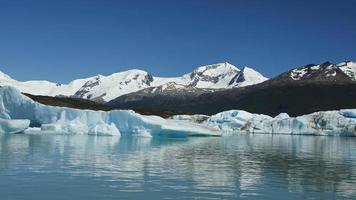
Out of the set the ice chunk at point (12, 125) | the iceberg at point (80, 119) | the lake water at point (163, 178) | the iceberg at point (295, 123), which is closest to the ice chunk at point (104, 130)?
the iceberg at point (80, 119)

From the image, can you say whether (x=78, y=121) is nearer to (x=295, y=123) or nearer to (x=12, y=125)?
(x=12, y=125)

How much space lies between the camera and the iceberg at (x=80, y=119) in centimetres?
5512

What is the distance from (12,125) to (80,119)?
780 cm

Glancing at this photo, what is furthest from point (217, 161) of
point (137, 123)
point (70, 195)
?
point (137, 123)

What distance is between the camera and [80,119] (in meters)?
A: 56.8

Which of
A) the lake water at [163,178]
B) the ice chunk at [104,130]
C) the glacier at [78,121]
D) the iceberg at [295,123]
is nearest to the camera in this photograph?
the lake water at [163,178]

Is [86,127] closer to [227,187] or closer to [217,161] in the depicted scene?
[217,161]

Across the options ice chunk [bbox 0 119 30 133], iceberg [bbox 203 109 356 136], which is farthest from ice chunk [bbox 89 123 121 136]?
iceberg [bbox 203 109 356 136]

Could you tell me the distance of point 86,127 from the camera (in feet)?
186

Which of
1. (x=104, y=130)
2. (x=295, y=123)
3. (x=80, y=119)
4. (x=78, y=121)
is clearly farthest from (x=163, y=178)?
(x=295, y=123)

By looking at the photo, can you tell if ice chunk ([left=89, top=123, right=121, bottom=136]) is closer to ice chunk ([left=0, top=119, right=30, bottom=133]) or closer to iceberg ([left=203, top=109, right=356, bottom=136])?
ice chunk ([left=0, top=119, right=30, bottom=133])

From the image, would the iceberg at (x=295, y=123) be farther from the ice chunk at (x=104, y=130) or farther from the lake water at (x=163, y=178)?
the lake water at (x=163, y=178)

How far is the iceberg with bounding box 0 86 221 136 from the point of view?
5512 cm

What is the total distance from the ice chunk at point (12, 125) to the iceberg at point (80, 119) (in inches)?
87.1
